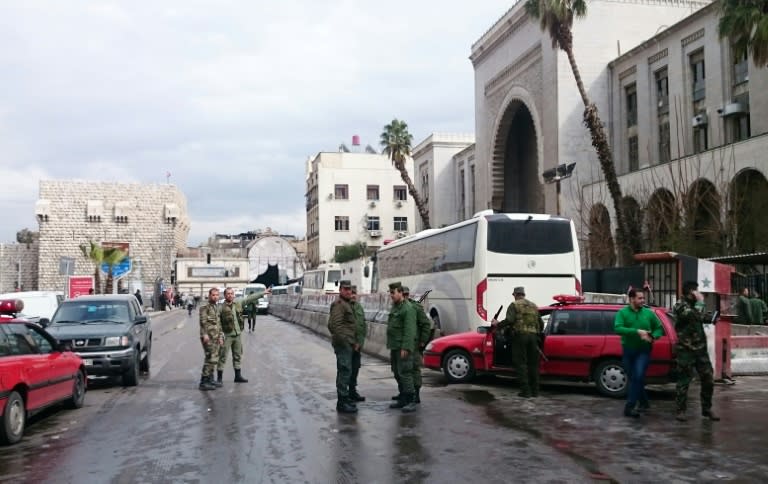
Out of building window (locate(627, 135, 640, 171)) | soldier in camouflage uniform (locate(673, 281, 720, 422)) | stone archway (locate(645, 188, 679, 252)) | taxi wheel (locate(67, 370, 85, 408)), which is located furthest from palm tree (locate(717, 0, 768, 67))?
building window (locate(627, 135, 640, 171))

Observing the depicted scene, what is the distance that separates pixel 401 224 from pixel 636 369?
298ft

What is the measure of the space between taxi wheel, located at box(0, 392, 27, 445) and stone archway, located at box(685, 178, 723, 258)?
27.3 m

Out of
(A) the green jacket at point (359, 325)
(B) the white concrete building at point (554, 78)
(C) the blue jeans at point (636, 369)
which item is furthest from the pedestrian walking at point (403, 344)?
(B) the white concrete building at point (554, 78)

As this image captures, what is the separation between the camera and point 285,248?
116m

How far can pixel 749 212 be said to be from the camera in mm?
29562

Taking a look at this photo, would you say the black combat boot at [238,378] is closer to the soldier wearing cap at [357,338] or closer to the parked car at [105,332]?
the parked car at [105,332]

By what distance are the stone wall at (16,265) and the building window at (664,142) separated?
101 m

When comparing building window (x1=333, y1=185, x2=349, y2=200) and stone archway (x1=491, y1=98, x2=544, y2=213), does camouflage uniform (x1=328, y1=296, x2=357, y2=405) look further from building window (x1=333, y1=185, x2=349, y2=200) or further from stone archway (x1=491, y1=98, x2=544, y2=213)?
building window (x1=333, y1=185, x2=349, y2=200)

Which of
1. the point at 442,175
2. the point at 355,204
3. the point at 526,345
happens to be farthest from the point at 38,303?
the point at 355,204

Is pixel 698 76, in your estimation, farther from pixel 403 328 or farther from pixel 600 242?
pixel 403 328

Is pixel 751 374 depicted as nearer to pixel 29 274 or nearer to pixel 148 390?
pixel 148 390

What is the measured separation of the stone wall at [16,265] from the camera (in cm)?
11356

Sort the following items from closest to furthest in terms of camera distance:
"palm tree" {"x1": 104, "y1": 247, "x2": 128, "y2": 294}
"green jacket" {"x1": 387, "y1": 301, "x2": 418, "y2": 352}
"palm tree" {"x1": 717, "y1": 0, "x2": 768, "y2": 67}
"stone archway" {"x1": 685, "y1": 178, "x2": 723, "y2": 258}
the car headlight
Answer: "green jacket" {"x1": 387, "y1": 301, "x2": 418, "y2": 352} < the car headlight < "palm tree" {"x1": 717, "y1": 0, "x2": 768, "y2": 67} < "stone archway" {"x1": 685, "y1": 178, "x2": 723, "y2": 258} < "palm tree" {"x1": 104, "y1": 247, "x2": 128, "y2": 294}

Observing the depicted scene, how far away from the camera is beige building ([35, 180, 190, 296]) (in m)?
111
